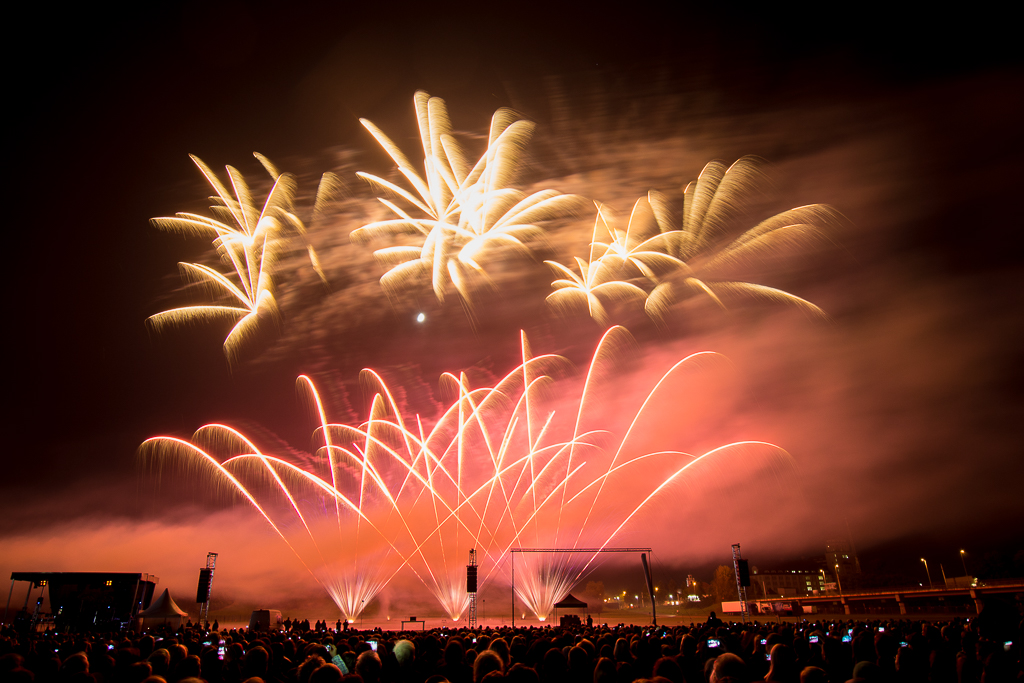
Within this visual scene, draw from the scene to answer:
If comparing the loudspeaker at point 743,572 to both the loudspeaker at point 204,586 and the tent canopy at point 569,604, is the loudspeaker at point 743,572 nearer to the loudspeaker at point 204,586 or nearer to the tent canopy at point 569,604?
the tent canopy at point 569,604

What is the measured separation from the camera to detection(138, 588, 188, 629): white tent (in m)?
36.6

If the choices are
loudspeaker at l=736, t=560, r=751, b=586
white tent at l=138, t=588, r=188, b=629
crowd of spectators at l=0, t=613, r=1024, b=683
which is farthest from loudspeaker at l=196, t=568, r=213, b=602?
loudspeaker at l=736, t=560, r=751, b=586

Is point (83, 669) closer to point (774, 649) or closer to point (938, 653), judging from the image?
point (774, 649)

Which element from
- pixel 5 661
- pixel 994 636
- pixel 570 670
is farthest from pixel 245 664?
pixel 994 636

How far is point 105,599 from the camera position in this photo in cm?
4969

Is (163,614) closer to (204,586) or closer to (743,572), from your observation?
(204,586)

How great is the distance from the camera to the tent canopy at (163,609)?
36.7 metres

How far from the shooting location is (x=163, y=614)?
1457 inches

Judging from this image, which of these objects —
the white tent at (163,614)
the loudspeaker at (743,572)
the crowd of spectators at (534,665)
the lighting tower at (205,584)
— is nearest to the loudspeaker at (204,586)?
the lighting tower at (205,584)

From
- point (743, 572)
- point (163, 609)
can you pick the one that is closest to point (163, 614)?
point (163, 609)

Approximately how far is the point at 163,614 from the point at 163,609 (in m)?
0.50

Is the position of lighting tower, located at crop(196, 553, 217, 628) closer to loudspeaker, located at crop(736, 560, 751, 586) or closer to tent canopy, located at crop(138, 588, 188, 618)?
tent canopy, located at crop(138, 588, 188, 618)

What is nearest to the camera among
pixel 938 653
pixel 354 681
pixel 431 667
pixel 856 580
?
pixel 354 681

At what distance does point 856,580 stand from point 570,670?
180 m
